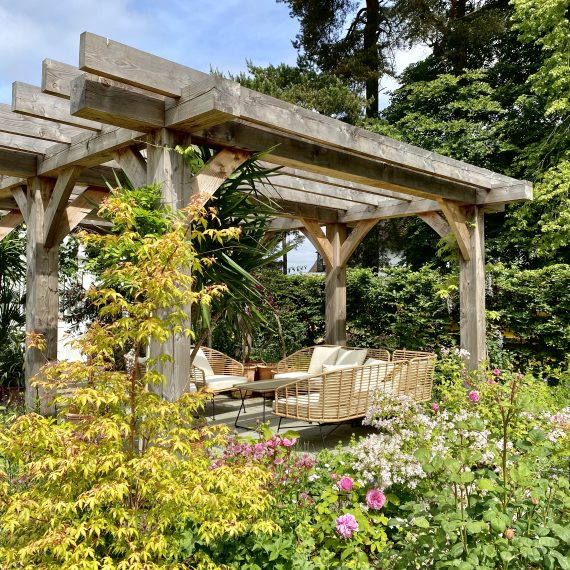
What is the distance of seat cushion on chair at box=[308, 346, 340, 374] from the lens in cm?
707

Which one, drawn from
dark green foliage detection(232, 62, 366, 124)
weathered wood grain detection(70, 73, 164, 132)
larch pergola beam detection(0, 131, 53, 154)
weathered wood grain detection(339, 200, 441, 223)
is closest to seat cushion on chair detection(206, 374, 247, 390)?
weathered wood grain detection(339, 200, 441, 223)

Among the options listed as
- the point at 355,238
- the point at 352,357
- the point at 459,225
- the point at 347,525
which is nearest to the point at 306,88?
the point at 355,238

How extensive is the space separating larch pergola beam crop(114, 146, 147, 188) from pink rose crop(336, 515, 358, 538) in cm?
265

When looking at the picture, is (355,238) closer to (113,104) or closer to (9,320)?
(9,320)

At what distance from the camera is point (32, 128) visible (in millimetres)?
4645

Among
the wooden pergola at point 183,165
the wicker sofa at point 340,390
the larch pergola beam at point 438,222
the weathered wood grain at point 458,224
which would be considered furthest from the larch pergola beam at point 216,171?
the larch pergola beam at point 438,222

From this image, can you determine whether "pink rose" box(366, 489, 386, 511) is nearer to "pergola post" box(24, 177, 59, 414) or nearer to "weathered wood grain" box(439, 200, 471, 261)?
"pergola post" box(24, 177, 59, 414)

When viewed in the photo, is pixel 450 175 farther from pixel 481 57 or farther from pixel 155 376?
pixel 481 57

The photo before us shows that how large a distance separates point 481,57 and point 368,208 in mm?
8148

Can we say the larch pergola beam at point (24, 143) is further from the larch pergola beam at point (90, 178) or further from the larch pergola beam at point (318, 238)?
the larch pergola beam at point (318, 238)

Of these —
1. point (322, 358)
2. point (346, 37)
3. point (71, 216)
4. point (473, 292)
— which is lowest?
point (322, 358)

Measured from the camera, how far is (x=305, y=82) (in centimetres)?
1273

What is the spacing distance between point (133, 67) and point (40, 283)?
2764 mm

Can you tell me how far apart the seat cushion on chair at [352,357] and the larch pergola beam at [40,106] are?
149 inches
